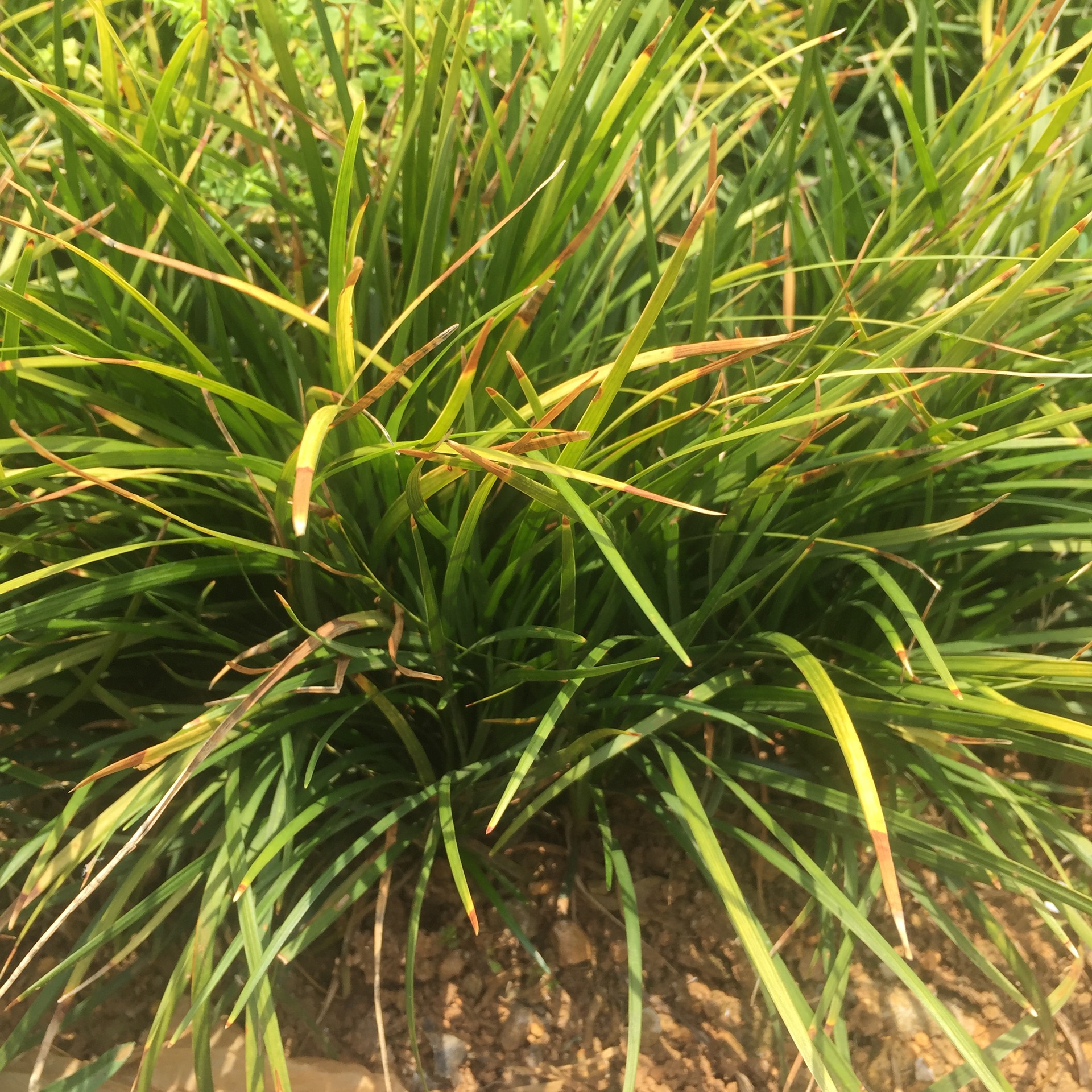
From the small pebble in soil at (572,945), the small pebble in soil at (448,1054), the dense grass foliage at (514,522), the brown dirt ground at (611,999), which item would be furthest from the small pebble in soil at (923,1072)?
the small pebble in soil at (448,1054)

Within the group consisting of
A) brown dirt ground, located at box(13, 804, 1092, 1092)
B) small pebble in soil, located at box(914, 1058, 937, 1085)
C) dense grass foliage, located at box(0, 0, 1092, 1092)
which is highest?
dense grass foliage, located at box(0, 0, 1092, 1092)

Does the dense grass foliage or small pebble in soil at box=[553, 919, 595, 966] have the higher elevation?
the dense grass foliage

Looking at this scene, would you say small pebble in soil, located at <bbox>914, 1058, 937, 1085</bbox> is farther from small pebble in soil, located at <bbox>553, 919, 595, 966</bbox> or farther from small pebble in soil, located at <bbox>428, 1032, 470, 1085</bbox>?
small pebble in soil, located at <bbox>428, 1032, 470, 1085</bbox>

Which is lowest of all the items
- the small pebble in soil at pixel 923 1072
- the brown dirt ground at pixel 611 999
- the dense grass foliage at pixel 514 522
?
the small pebble in soil at pixel 923 1072

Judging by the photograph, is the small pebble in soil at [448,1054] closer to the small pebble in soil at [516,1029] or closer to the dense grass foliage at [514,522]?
the small pebble in soil at [516,1029]

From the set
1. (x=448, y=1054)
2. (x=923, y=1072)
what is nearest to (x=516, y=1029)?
(x=448, y=1054)

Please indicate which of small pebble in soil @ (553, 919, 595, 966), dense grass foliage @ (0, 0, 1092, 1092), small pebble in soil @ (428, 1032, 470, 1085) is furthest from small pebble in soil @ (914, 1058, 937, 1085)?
small pebble in soil @ (428, 1032, 470, 1085)

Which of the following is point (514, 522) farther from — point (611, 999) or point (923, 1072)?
point (923, 1072)
